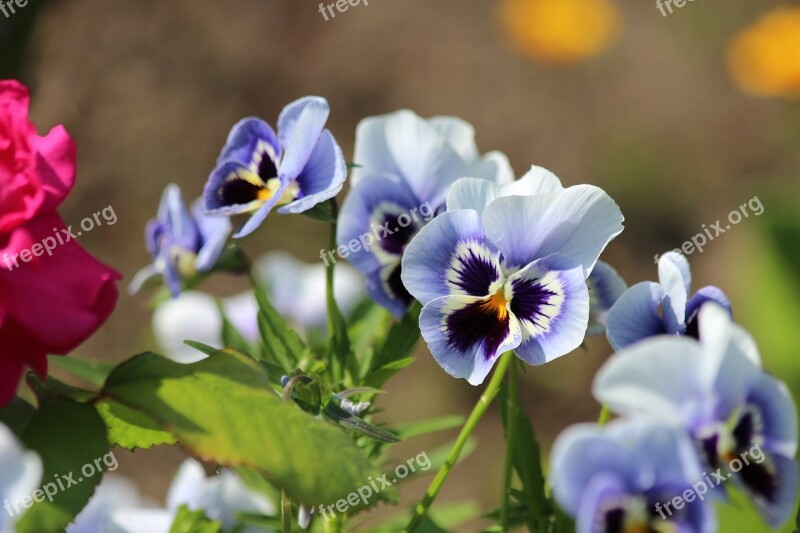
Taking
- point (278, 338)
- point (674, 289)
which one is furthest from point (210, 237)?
point (674, 289)

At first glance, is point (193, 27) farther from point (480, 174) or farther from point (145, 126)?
point (480, 174)

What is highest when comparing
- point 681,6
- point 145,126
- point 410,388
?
Answer: point 145,126

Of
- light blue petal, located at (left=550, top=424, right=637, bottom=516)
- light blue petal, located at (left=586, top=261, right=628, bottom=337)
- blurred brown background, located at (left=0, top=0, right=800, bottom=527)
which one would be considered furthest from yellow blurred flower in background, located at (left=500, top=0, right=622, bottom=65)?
light blue petal, located at (left=550, top=424, right=637, bottom=516)

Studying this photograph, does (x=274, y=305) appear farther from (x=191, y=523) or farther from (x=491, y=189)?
(x=491, y=189)

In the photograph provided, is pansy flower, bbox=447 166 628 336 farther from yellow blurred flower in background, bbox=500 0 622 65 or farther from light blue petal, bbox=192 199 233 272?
yellow blurred flower in background, bbox=500 0 622 65

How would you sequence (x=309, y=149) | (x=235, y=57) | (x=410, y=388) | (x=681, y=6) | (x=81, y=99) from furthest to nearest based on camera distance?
1. (x=681, y=6)
2. (x=235, y=57)
3. (x=81, y=99)
4. (x=410, y=388)
5. (x=309, y=149)

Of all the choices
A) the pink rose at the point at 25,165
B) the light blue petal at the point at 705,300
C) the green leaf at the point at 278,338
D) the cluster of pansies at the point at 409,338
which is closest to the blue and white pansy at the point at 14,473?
the cluster of pansies at the point at 409,338

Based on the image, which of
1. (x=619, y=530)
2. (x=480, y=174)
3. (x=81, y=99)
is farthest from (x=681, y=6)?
(x=619, y=530)
